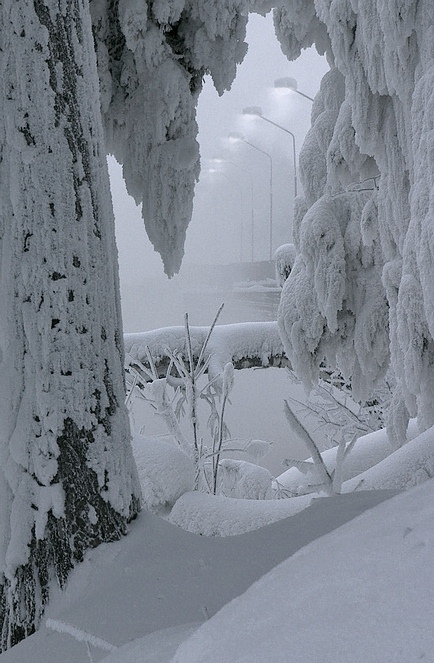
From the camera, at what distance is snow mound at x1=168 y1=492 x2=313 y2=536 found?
3.65 meters

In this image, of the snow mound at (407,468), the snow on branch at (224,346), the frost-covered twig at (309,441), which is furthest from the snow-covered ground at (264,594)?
the snow on branch at (224,346)

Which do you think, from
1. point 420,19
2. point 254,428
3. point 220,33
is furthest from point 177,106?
point 254,428

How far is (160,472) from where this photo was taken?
14.1 feet

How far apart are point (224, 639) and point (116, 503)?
941 mm

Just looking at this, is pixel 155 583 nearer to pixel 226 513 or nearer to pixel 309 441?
pixel 309 441

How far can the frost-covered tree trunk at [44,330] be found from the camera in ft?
4.54

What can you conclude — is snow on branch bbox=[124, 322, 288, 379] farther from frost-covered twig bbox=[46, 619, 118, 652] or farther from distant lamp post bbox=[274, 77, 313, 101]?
frost-covered twig bbox=[46, 619, 118, 652]

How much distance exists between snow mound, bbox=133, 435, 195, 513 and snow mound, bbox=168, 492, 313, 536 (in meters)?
0.12

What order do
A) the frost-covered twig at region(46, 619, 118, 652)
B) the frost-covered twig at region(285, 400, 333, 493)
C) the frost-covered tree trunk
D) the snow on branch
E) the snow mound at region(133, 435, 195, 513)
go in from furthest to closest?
the snow on branch < the snow mound at region(133, 435, 195, 513) < the frost-covered twig at region(285, 400, 333, 493) < the frost-covered tree trunk < the frost-covered twig at region(46, 619, 118, 652)

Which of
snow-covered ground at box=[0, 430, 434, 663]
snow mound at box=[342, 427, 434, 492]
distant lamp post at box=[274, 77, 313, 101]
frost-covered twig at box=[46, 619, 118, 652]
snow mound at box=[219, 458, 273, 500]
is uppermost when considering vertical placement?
distant lamp post at box=[274, 77, 313, 101]

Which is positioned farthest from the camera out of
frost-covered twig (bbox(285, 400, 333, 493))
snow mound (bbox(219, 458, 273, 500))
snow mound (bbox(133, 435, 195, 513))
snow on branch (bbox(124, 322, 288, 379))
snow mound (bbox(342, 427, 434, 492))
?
snow on branch (bbox(124, 322, 288, 379))

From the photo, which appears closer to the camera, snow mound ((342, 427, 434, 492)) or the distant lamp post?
snow mound ((342, 427, 434, 492))

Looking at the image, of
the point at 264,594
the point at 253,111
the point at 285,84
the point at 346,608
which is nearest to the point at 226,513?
the point at 264,594

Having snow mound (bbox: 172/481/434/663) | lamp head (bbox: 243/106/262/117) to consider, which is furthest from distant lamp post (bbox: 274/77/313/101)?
snow mound (bbox: 172/481/434/663)
